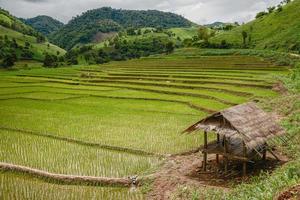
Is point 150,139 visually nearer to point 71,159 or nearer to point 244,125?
point 71,159

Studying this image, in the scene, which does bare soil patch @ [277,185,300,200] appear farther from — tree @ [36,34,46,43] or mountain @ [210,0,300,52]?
tree @ [36,34,46,43]

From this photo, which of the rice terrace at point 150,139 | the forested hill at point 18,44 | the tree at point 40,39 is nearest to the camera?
the rice terrace at point 150,139

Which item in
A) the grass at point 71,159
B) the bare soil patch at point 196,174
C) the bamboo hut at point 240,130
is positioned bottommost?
the grass at point 71,159

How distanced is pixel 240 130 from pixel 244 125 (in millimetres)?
496

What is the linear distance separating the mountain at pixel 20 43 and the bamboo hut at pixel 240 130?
8675 cm

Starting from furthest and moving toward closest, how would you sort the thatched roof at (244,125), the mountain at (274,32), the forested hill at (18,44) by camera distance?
the forested hill at (18,44)
the mountain at (274,32)
the thatched roof at (244,125)

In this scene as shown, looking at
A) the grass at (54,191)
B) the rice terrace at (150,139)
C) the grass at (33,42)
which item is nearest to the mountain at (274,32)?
the rice terrace at (150,139)

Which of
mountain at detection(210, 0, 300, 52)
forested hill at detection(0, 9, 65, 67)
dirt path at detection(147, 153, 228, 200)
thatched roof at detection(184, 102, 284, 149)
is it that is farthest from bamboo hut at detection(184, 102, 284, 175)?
forested hill at detection(0, 9, 65, 67)

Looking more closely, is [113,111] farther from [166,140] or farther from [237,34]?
[237,34]

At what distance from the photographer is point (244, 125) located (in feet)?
42.7

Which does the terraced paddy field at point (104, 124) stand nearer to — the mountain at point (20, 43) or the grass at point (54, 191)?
the grass at point (54, 191)

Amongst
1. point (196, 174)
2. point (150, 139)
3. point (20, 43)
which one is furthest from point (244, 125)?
point (20, 43)

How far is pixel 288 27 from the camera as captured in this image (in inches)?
2751

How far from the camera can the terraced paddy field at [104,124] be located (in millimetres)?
14078
